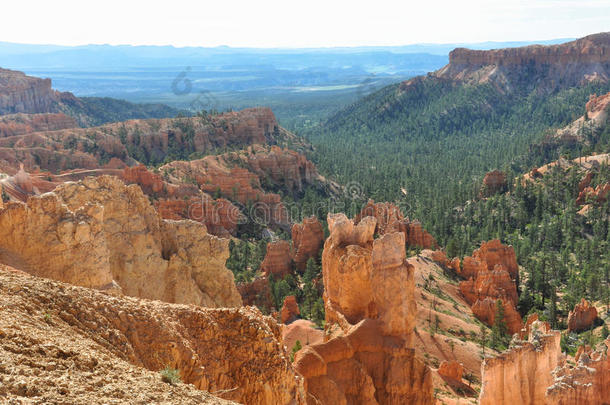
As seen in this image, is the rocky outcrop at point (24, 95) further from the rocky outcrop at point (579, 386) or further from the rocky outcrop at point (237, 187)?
the rocky outcrop at point (579, 386)

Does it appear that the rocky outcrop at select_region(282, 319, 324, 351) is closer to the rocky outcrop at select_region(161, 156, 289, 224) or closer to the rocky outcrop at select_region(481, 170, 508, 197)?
the rocky outcrop at select_region(161, 156, 289, 224)

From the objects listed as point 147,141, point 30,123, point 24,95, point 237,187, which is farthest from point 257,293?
point 24,95

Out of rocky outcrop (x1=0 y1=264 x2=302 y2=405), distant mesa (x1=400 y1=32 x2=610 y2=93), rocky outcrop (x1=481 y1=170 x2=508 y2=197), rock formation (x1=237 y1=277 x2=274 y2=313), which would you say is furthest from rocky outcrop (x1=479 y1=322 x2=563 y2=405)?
distant mesa (x1=400 y1=32 x2=610 y2=93)

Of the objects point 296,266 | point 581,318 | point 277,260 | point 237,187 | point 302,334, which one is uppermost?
point 237,187

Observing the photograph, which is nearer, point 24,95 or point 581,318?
point 581,318

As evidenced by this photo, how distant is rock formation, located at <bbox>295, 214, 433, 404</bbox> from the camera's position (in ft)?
60.4

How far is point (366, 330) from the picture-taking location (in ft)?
64.5

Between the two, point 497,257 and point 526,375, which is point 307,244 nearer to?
point 497,257

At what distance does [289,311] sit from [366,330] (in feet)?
54.3

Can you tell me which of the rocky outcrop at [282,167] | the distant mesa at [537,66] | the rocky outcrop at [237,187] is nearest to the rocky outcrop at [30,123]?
the rocky outcrop at [237,187]

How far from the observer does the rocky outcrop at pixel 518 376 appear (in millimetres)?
17109

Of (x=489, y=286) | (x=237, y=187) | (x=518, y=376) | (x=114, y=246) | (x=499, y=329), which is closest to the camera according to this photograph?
(x=518, y=376)

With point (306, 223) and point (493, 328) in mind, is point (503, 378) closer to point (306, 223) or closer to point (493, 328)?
point (493, 328)

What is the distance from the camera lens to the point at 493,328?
36.0m
